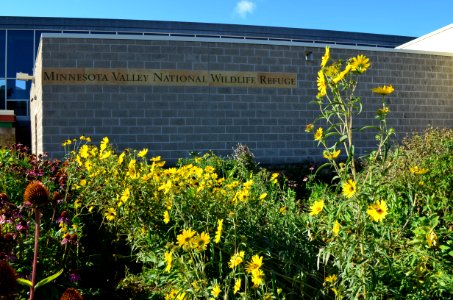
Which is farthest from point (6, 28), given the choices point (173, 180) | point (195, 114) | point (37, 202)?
point (37, 202)

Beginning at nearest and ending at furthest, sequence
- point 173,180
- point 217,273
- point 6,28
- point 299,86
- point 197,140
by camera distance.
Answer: point 217,273
point 173,180
point 197,140
point 299,86
point 6,28

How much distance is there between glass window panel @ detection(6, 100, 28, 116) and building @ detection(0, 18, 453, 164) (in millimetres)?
17538

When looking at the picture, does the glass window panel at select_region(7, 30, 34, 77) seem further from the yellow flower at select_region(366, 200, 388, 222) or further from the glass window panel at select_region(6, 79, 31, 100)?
the yellow flower at select_region(366, 200, 388, 222)

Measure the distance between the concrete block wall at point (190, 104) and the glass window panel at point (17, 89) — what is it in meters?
19.0

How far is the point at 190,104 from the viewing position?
36.5 feet

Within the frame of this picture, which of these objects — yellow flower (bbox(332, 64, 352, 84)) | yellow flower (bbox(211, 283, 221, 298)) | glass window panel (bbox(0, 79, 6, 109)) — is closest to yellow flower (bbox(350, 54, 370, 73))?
yellow flower (bbox(332, 64, 352, 84))

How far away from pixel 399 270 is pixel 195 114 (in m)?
8.49

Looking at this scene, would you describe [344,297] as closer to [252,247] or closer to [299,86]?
[252,247]

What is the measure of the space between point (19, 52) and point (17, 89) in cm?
203

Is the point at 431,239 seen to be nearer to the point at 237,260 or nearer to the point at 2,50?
the point at 237,260

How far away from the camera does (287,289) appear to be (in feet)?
9.39

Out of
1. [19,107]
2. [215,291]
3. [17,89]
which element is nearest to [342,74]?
[215,291]

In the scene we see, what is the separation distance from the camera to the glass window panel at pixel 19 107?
27875 millimetres

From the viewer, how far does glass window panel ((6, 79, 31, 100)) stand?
27719 millimetres
